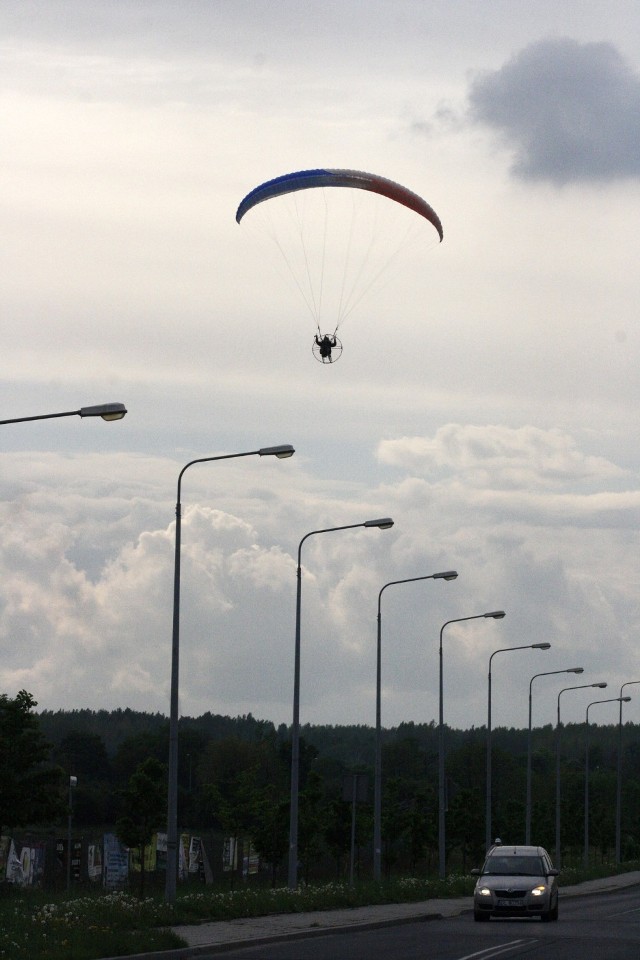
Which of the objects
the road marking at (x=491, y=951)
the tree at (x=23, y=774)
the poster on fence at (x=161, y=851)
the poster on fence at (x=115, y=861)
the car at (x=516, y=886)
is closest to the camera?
the road marking at (x=491, y=951)

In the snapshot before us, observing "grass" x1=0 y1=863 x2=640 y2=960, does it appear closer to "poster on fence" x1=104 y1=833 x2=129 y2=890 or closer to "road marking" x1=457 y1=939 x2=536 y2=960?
"road marking" x1=457 y1=939 x2=536 y2=960

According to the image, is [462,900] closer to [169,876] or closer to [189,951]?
[169,876]

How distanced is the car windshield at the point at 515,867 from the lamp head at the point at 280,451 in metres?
10.5

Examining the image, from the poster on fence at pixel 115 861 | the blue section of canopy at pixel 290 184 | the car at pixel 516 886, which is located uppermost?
the blue section of canopy at pixel 290 184

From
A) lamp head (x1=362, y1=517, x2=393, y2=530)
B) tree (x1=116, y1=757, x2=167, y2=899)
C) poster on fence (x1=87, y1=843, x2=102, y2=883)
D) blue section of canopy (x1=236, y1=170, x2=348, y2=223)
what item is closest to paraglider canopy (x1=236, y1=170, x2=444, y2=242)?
blue section of canopy (x1=236, y1=170, x2=348, y2=223)

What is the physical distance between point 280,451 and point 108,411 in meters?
9.19

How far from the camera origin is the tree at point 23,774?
53781 mm

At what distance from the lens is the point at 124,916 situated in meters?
24.0

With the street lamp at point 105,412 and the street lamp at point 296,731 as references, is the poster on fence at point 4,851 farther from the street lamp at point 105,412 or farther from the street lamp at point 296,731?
the street lamp at point 105,412

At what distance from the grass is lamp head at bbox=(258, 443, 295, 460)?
9656 mm

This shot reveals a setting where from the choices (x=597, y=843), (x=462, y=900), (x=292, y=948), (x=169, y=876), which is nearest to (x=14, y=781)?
(x=462, y=900)


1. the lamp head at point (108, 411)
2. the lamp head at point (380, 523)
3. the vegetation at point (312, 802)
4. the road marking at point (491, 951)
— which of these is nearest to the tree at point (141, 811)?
the vegetation at point (312, 802)

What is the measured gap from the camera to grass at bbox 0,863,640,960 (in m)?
20.0

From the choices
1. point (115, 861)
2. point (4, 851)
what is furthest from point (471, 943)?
point (115, 861)
